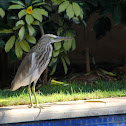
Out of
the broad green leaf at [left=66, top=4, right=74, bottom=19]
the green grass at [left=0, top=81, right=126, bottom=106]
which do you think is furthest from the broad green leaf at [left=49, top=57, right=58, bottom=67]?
the broad green leaf at [left=66, top=4, right=74, bottom=19]

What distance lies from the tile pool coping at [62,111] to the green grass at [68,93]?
233mm

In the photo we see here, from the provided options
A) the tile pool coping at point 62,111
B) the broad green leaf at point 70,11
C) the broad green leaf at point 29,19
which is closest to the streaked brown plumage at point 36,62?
the tile pool coping at point 62,111

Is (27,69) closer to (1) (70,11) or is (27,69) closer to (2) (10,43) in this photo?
(2) (10,43)

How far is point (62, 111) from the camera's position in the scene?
3555mm

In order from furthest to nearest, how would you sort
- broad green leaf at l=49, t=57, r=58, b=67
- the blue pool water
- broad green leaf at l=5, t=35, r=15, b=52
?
1. broad green leaf at l=49, t=57, r=58, b=67
2. broad green leaf at l=5, t=35, r=15, b=52
3. the blue pool water

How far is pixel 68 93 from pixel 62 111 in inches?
33.0

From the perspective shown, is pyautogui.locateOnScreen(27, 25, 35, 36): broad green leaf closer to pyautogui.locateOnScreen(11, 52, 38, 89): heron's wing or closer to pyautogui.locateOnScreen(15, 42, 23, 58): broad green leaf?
pyautogui.locateOnScreen(15, 42, 23, 58): broad green leaf

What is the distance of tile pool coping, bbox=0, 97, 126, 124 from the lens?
3.46m

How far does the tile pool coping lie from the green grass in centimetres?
23

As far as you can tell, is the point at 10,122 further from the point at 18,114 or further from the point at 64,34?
the point at 64,34

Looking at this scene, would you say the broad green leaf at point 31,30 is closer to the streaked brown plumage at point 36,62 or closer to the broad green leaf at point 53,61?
the broad green leaf at point 53,61

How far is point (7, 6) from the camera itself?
15.2ft

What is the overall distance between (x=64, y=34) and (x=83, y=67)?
149 centimetres

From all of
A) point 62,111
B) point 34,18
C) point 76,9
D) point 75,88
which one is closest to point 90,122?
point 62,111
